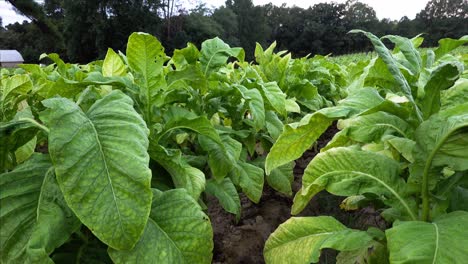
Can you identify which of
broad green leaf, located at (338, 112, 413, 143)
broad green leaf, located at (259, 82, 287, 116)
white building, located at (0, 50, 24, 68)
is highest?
broad green leaf, located at (338, 112, 413, 143)

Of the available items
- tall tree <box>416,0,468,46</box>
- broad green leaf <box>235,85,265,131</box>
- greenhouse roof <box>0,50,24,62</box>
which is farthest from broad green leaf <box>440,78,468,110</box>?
tall tree <box>416,0,468,46</box>

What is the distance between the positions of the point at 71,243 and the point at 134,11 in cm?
3828

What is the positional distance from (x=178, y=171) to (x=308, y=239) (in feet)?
1.80

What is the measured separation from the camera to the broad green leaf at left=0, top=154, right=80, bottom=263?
1085 mm

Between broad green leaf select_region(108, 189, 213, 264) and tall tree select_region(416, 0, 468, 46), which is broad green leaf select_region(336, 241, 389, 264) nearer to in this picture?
broad green leaf select_region(108, 189, 213, 264)

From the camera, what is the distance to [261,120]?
214 cm

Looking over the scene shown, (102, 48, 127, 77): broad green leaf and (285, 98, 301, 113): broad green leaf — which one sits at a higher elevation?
(102, 48, 127, 77): broad green leaf

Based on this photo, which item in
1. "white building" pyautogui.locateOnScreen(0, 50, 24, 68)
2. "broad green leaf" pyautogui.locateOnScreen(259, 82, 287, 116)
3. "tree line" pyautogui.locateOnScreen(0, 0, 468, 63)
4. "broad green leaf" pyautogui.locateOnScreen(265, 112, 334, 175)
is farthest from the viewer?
"tree line" pyautogui.locateOnScreen(0, 0, 468, 63)

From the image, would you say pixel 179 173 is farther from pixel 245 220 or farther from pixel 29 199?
pixel 245 220

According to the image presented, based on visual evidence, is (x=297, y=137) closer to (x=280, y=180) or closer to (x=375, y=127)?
(x=375, y=127)

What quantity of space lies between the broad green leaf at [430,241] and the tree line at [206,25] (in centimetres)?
3184

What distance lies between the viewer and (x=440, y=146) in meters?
1.20

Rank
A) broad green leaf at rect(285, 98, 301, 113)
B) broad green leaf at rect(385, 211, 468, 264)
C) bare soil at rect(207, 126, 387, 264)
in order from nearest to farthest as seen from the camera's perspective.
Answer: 1. broad green leaf at rect(385, 211, 468, 264)
2. bare soil at rect(207, 126, 387, 264)
3. broad green leaf at rect(285, 98, 301, 113)

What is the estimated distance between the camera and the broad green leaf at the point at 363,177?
138cm
